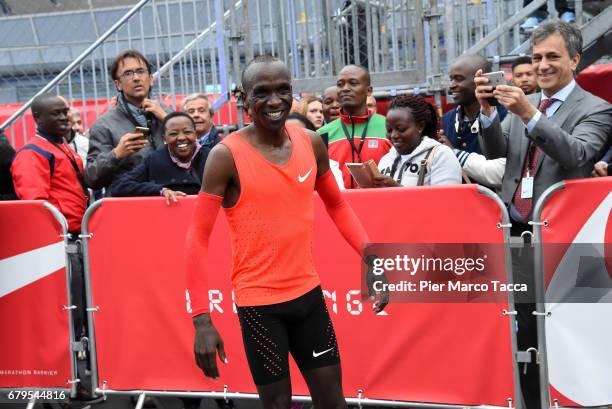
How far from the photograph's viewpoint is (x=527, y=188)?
197 inches

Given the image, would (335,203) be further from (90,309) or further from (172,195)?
(90,309)

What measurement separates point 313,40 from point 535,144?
4.43 meters

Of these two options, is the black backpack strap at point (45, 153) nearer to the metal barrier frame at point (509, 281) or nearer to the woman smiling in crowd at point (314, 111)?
the woman smiling in crowd at point (314, 111)

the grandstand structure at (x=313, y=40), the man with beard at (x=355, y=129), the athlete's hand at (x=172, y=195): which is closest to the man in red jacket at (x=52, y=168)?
the athlete's hand at (x=172, y=195)

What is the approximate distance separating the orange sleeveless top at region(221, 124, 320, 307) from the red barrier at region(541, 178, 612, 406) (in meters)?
1.60

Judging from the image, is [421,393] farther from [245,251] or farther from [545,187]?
[245,251]

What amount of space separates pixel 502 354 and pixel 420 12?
384 centimetres

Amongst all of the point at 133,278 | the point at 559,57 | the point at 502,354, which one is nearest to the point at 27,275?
the point at 133,278

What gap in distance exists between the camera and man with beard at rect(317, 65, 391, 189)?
636 cm

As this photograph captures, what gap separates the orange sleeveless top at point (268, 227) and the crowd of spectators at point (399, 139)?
53.6 inches

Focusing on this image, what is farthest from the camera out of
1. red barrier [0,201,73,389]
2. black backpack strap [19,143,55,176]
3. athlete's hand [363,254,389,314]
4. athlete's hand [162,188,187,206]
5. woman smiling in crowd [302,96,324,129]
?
woman smiling in crowd [302,96,324,129]

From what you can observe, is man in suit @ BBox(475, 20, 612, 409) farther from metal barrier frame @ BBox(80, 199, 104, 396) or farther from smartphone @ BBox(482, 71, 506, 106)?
metal barrier frame @ BBox(80, 199, 104, 396)

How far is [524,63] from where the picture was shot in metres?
6.88

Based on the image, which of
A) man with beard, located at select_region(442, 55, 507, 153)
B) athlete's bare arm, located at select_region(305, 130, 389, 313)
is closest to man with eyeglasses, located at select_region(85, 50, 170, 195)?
man with beard, located at select_region(442, 55, 507, 153)
